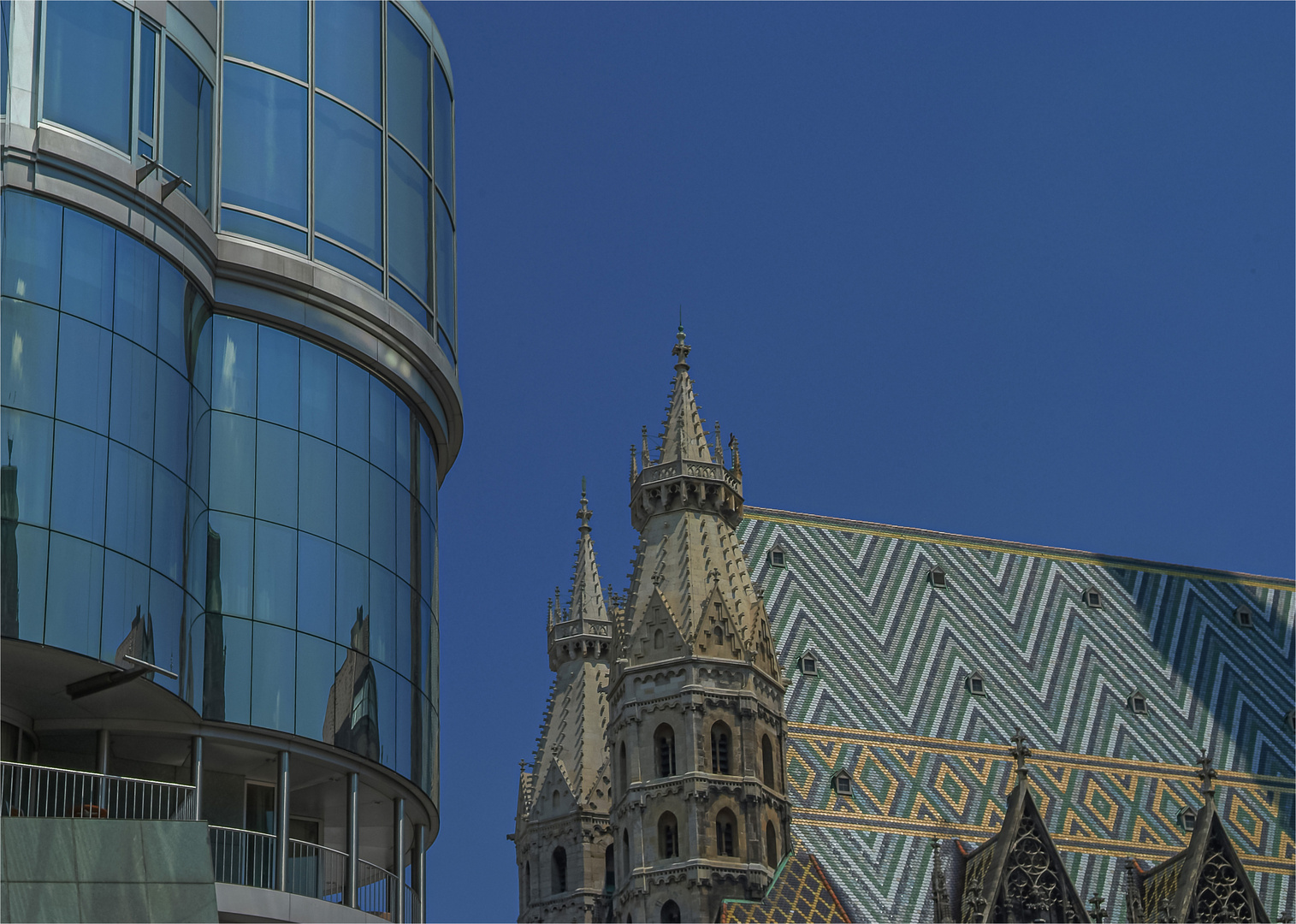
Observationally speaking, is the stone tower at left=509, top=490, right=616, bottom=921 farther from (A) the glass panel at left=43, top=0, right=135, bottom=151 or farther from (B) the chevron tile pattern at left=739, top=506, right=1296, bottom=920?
(A) the glass panel at left=43, top=0, right=135, bottom=151

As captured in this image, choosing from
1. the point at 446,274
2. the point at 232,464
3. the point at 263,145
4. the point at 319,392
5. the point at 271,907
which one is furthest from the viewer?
the point at 446,274

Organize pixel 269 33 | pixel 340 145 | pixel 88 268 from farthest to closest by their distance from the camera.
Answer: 1. pixel 340 145
2. pixel 269 33
3. pixel 88 268

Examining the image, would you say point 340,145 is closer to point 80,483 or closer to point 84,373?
point 84,373

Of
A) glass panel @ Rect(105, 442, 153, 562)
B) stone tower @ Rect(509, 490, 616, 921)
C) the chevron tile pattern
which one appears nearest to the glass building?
glass panel @ Rect(105, 442, 153, 562)

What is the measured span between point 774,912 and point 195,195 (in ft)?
92.1

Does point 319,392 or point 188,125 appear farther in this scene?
point 319,392

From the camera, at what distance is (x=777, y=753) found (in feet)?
194

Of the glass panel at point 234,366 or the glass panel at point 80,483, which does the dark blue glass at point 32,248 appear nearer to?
the glass panel at point 80,483

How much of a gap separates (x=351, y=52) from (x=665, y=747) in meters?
25.7

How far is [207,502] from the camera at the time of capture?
107 ft

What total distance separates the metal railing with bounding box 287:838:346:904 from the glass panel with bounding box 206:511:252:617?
3.43 m

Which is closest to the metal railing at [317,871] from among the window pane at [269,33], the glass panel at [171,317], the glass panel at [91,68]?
the glass panel at [171,317]

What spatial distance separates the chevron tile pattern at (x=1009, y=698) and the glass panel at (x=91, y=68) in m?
32.2

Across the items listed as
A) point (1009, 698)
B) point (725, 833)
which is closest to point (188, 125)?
point (725, 833)
